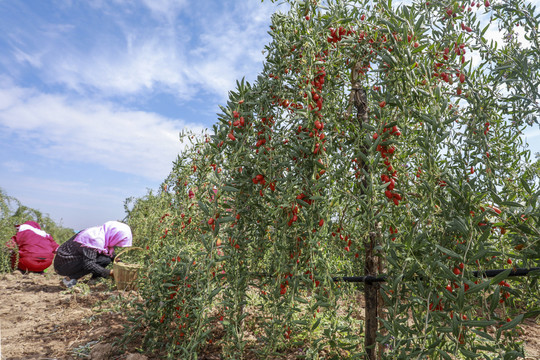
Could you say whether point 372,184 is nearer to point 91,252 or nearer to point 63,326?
point 63,326

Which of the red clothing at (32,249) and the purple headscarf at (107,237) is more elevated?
the purple headscarf at (107,237)

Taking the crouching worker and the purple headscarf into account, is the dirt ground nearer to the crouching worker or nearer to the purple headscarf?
the crouching worker

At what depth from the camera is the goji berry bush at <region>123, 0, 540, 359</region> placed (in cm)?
119

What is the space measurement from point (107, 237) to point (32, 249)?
1.61 metres

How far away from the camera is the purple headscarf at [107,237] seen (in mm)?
4676

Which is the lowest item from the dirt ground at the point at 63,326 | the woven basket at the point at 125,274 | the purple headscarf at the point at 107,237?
the dirt ground at the point at 63,326

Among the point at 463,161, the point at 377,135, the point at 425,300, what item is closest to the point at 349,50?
the point at 377,135

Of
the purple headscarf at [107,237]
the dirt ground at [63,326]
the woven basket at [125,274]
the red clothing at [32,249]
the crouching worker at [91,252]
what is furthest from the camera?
the red clothing at [32,249]

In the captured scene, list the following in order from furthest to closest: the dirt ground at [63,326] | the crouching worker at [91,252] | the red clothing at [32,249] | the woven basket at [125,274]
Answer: the red clothing at [32,249] < the crouching worker at [91,252] < the woven basket at [125,274] < the dirt ground at [63,326]

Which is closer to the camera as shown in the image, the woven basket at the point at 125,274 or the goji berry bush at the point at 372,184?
the goji berry bush at the point at 372,184

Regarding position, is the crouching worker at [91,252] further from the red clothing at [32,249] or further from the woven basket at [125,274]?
the red clothing at [32,249]

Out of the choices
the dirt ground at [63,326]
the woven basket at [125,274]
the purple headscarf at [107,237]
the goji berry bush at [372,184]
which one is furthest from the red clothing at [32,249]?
the goji berry bush at [372,184]

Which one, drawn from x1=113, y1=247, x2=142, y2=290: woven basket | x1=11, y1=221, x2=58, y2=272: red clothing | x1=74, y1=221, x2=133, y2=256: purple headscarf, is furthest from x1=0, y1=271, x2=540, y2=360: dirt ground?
x1=11, y1=221, x2=58, y2=272: red clothing

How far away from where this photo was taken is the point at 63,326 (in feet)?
9.32
